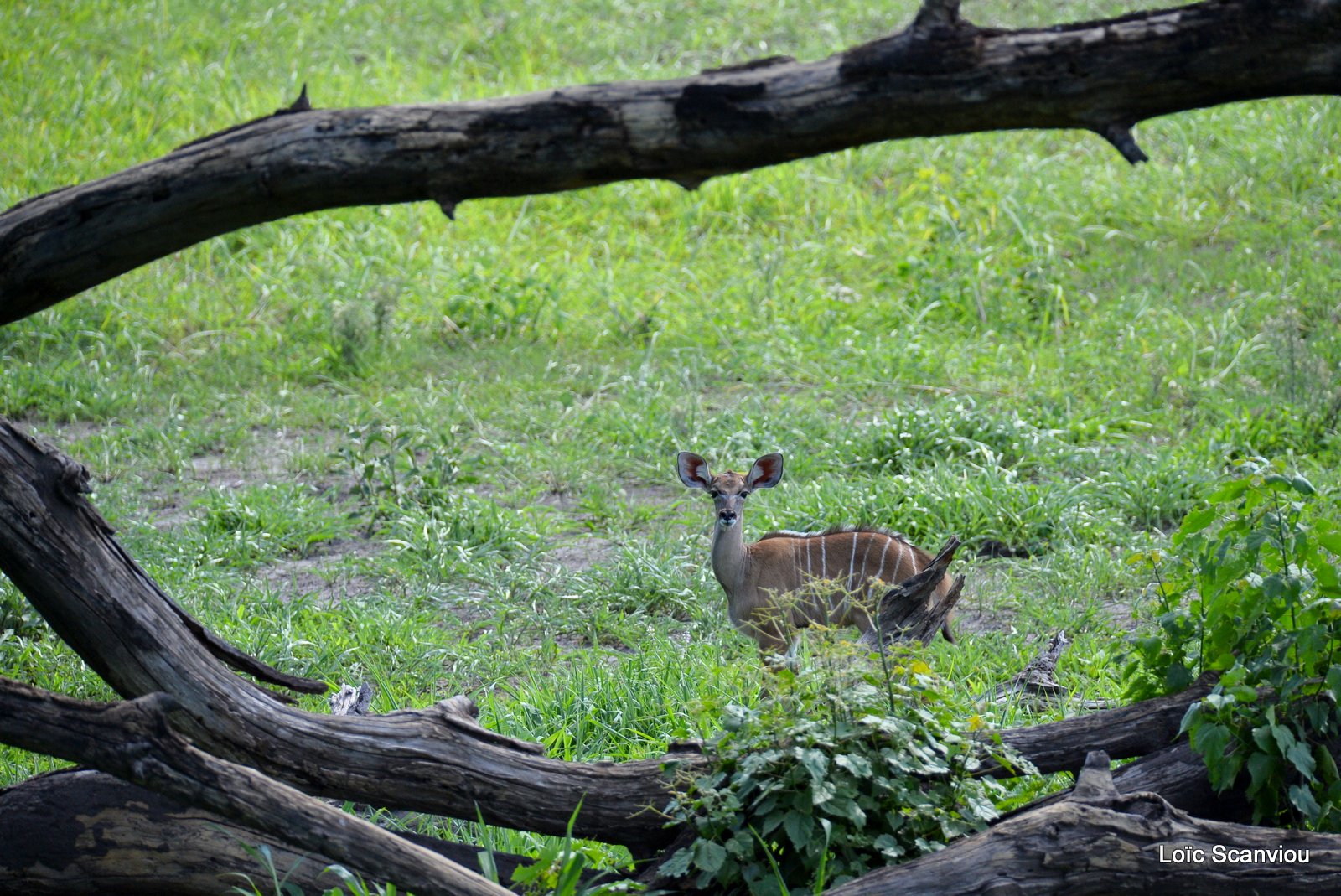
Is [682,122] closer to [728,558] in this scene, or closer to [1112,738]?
[728,558]

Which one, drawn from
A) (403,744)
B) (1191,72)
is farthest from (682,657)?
(1191,72)

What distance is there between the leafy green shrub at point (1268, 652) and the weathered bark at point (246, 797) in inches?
73.7

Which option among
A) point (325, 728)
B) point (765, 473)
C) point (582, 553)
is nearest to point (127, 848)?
point (325, 728)

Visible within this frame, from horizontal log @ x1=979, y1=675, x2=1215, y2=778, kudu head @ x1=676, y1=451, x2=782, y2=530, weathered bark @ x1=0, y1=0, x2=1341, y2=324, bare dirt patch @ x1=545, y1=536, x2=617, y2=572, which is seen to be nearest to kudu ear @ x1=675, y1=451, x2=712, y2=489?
kudu head @ x1=676, y1=451, x2=782, y2=530

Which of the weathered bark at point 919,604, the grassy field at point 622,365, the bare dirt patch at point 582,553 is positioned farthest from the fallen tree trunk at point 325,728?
the bare dirt patch at point 582,553

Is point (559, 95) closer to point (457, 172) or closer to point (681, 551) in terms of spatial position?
point (457, 172)

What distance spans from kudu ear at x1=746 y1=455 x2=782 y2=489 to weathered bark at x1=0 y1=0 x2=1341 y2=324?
1444 mm

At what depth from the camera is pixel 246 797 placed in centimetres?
309

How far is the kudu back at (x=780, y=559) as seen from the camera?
5.35 m

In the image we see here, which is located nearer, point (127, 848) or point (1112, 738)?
point (127, 848)

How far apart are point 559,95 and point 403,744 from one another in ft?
6.90

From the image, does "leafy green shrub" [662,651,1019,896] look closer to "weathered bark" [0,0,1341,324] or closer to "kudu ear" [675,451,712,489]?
"weathered bark" [0,0,1341,324]

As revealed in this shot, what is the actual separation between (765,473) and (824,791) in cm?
248

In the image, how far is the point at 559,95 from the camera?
4.40 metres
